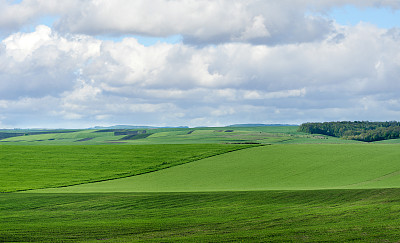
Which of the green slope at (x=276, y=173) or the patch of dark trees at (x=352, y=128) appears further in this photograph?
the patch of dark trees at (x=352, y=128)

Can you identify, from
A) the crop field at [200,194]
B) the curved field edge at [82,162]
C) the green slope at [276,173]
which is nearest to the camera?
the crop field at [200,194]

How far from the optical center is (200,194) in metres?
31.8

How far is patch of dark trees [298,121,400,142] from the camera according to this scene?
406 feet

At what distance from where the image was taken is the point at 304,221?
2223 cm

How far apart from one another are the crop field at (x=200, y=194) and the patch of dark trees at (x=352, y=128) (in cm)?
6872

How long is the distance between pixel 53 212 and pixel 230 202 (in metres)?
9.70

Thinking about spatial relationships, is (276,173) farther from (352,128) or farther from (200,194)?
(352,128)

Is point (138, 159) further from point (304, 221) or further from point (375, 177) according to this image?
point (304, 221)

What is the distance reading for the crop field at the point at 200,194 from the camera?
20.3 meters

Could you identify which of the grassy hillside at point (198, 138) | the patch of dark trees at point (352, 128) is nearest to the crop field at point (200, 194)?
the grassy hillside at point (198, 138)

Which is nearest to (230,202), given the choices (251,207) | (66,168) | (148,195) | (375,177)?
(251,207)

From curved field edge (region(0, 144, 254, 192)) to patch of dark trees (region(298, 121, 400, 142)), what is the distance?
7199 cm

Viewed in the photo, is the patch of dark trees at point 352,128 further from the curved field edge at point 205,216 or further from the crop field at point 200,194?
the curved field edge at point 205,216

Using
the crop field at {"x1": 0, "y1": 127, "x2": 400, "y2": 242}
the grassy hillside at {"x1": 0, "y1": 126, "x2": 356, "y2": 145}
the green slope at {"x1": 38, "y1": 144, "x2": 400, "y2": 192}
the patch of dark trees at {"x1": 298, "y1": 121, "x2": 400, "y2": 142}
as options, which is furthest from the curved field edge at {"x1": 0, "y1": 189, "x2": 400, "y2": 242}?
the patch of dark trees at {"x1": 298, "y1": 121, "x2": 400, "y2": 142}
